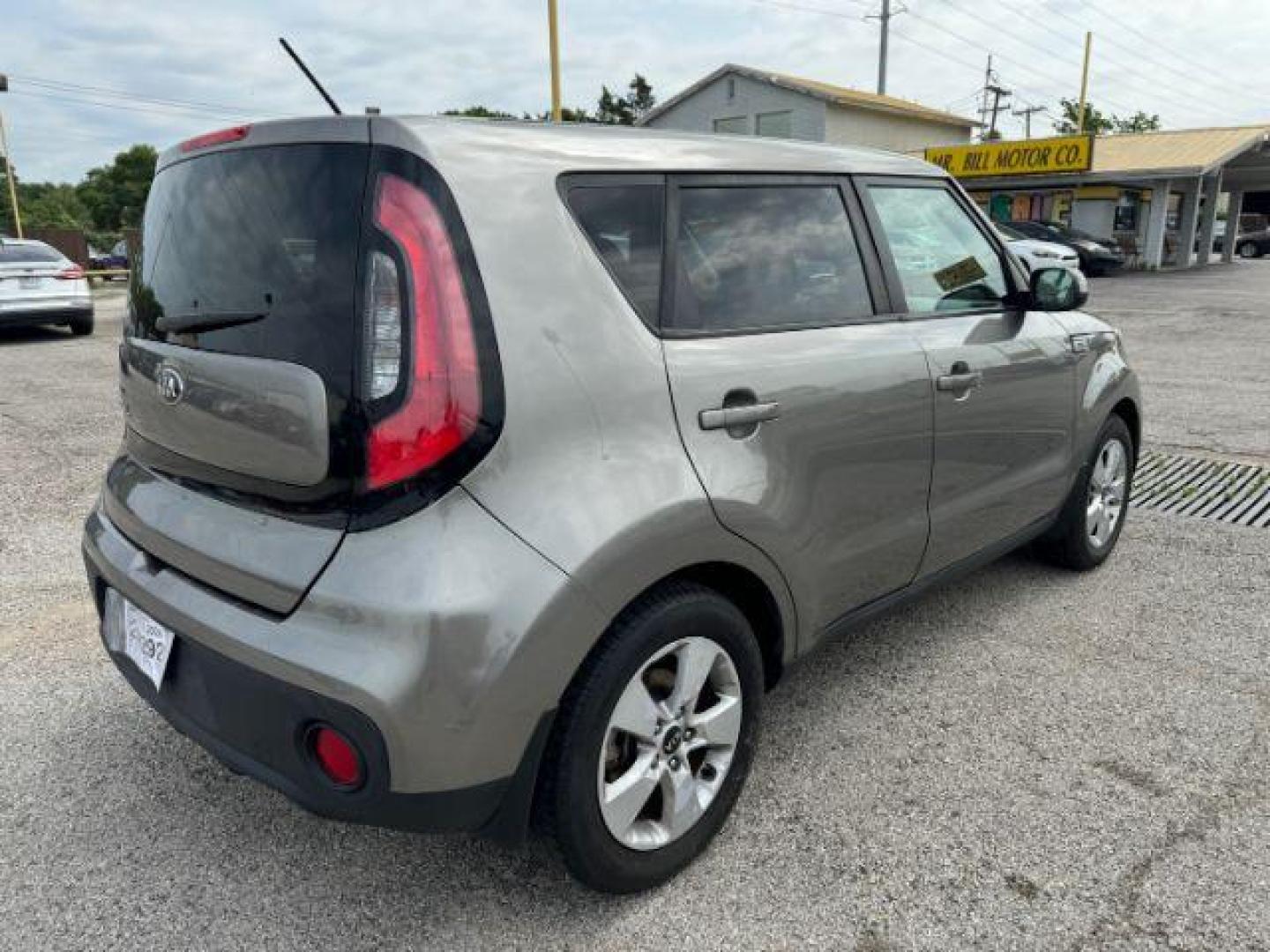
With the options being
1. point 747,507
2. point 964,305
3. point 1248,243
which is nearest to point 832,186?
point 964,305

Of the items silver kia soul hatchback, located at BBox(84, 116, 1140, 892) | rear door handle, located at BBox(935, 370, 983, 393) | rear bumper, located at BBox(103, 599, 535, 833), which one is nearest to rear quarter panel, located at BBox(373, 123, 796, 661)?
silver kia soul hatchback, located at BBox(84, 116, 1140, 892)

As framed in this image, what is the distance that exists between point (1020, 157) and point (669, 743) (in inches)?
1119

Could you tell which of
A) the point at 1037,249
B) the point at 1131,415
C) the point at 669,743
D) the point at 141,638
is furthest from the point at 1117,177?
the point at 141,638

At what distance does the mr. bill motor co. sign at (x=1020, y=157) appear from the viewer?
25703 millimetres

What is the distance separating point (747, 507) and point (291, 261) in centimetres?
110

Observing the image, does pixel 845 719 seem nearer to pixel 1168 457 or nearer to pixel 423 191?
pixel 423 191

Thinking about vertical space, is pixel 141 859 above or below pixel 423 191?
below

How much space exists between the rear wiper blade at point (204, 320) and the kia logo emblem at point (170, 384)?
9 cm

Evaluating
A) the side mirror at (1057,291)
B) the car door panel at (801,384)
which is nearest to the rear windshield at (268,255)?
the car door panel at (801,384)

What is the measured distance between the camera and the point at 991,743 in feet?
9.30

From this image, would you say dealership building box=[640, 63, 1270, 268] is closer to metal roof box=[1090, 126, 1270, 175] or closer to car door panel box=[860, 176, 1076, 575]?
metal roof box=[1090, 126, 1270, 175]

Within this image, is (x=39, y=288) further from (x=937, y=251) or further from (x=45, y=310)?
(x=937, y=251)

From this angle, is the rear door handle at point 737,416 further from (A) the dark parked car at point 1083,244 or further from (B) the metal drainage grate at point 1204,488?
(A) the dark parked car at point 1083,244

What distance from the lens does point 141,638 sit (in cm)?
221
